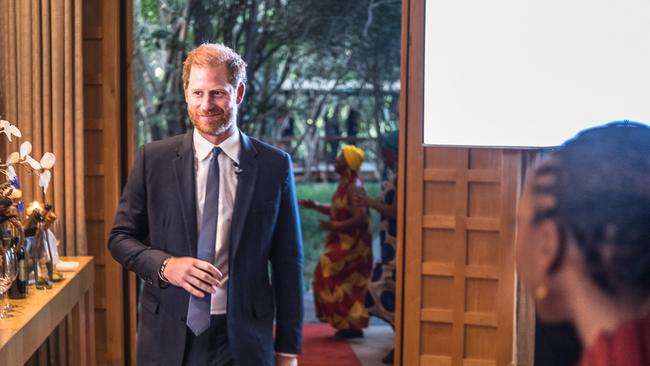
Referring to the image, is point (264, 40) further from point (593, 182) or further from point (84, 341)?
point (593, 182)

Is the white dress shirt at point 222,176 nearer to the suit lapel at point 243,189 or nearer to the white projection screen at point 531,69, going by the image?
the suit lapel at point 243,189

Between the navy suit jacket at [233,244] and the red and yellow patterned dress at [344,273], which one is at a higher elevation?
the navy suit jacket at [233,244]

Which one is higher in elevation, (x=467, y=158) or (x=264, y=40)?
(x=264, y=40)

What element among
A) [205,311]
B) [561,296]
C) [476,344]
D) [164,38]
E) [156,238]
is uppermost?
[164,38]

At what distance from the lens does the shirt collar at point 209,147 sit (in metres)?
2.61

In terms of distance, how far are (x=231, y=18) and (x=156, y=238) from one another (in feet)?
19.8

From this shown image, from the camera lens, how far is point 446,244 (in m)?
4.31

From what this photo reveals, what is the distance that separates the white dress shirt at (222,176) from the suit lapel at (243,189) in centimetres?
2

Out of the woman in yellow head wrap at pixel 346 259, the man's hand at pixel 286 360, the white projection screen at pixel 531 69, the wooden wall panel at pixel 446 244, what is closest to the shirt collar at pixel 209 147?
the man's hand at pixel 286 360

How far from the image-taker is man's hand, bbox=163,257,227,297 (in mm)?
2369

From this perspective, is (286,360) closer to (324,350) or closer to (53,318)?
(53,318)

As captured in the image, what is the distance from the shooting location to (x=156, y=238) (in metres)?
2.59

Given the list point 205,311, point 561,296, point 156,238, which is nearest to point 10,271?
point 156,238

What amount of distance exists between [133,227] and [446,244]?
202 centimetres
